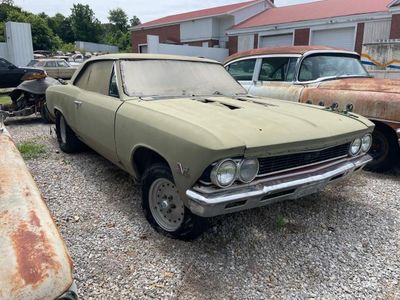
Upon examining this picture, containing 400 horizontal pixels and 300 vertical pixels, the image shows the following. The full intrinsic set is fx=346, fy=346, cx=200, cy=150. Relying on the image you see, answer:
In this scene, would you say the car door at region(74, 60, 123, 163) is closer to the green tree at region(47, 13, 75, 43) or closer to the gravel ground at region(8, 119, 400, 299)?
the gravel ground at region(8, 119, 400, 299)

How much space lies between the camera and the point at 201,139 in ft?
7.94

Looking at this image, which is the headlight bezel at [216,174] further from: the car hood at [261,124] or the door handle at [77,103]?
the door handle at [77,103]

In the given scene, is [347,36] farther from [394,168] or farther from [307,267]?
[307,267]

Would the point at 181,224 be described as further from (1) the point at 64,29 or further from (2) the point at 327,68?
(1) the point at 64,29

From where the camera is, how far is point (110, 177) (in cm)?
452

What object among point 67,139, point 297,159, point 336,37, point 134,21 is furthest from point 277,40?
point 134,21

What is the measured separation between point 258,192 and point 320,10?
882 inches

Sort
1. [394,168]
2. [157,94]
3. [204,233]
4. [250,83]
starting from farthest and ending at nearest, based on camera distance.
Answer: [250,83] → [394,168] → [157,94] → [204,233]

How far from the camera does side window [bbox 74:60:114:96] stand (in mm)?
3997

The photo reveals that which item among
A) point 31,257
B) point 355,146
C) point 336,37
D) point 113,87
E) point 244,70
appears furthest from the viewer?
point 336,37

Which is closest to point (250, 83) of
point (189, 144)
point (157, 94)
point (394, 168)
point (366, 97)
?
point (366, 97)

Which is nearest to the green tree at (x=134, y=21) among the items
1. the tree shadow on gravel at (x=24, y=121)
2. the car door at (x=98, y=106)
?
the tree shadow on gravel at (x=24, y=121)

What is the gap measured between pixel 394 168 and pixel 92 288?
4.57 metres

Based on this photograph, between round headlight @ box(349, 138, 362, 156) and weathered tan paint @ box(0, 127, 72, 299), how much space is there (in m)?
2.71
